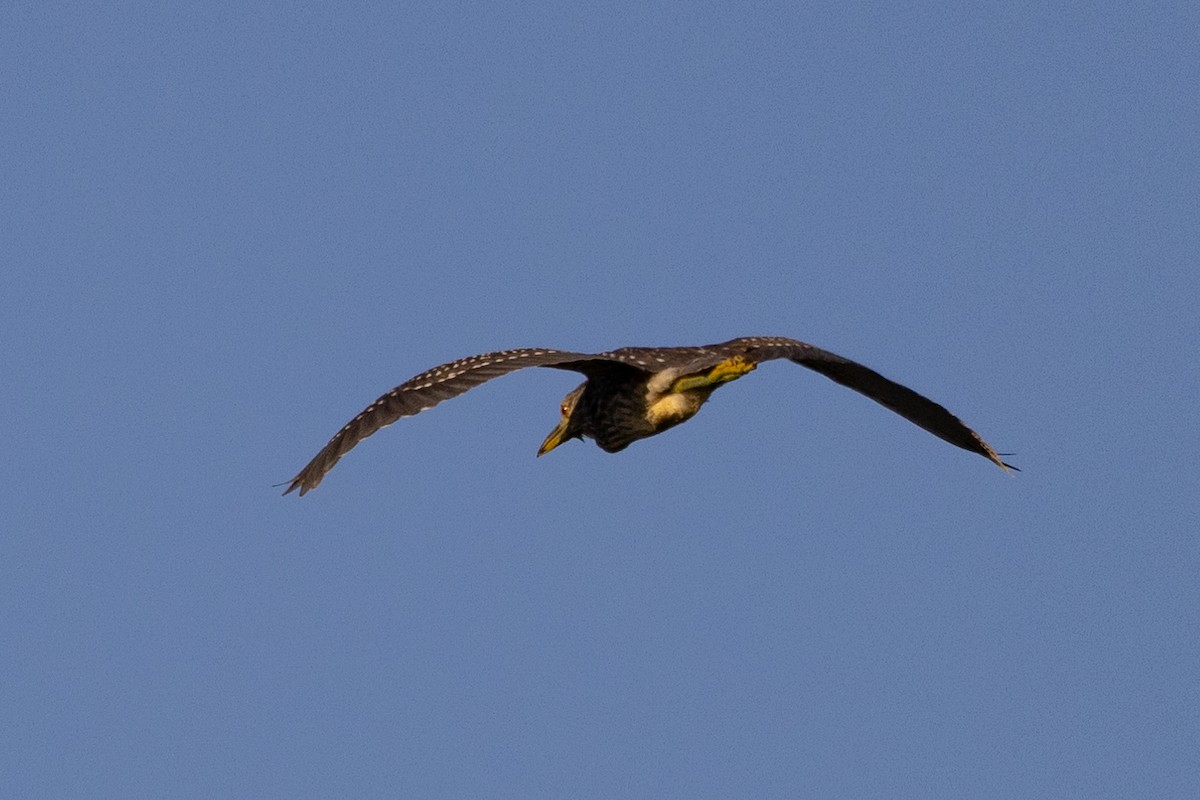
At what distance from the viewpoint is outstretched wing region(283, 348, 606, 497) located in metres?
14.9

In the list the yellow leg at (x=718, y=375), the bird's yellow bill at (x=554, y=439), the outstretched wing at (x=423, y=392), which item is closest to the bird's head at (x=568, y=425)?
the bird's yellow bill at (x=554, y=439)

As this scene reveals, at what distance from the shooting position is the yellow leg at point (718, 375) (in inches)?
682

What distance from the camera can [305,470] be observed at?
14828 mm

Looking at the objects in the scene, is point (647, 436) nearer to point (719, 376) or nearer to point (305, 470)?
point (719, 376)

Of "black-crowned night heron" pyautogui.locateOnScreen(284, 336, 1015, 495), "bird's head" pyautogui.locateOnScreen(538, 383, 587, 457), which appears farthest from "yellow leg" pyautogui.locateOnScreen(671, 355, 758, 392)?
"bird's head" pyautogui.locateOnScreen(538, 383, 587, 457)

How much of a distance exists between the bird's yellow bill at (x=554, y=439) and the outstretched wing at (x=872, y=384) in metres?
1.80

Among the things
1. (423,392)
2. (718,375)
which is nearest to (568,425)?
(718,375)

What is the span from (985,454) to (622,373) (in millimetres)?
3991

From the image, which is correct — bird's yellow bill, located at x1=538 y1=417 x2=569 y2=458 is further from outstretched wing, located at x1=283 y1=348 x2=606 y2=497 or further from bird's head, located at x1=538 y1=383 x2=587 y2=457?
outstretched wing, located at x1=283 y1=348 x2=606 y2=497

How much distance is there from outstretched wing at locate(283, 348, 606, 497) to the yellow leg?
165 centimetres

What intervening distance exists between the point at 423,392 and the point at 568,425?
12.4 ft

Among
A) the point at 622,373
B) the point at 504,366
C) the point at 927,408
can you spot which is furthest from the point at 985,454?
the point at 504,366

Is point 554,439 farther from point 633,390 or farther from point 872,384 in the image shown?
point 872,384

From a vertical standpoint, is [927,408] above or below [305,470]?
above
